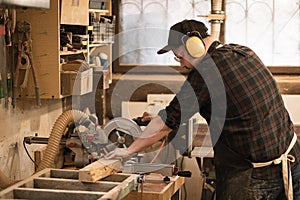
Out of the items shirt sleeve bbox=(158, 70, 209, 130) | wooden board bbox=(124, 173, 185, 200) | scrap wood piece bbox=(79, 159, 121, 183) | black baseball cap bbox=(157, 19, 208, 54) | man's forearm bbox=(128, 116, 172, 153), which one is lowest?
wooden board bbox=(124, 173, 185, 200)

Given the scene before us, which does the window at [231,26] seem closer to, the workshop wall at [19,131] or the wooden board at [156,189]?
A: the workshop wall at [19,131]

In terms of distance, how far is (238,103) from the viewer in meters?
2.91

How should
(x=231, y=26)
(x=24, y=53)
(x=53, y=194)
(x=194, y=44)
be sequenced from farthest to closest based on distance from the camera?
(x=231, y=26) → (x=24, y=53) → (x=194, y=44) → (x=53, y=194)

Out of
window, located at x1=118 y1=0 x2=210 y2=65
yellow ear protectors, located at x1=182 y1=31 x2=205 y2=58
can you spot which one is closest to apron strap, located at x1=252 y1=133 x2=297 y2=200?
yellow ear protectors, located at x1=182 y1=31 x2=205 y2=58

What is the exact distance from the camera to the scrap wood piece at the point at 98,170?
2.68m

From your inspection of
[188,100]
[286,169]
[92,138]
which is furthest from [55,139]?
[286,169]

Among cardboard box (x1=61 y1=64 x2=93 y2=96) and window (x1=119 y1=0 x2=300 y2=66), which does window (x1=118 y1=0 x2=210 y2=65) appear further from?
cardboard box (x1=61 y1=64 x2=93 y2=96)

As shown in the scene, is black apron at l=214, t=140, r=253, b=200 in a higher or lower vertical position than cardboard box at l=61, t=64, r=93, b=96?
lower

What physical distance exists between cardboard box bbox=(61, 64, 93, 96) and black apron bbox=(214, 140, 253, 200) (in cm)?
89

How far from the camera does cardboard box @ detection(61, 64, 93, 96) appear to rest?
3.47 meters

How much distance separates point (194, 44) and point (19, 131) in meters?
1.20

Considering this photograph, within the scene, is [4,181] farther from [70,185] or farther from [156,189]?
[156,189]

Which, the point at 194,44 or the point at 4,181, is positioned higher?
the point at 194,44

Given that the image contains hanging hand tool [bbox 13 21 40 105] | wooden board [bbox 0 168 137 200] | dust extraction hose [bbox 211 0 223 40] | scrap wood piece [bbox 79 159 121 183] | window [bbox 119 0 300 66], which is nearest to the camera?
wooden board [bbox 0 168 137 200]
